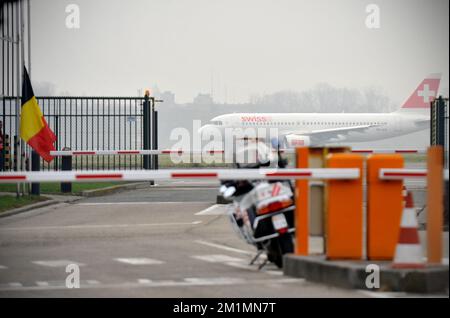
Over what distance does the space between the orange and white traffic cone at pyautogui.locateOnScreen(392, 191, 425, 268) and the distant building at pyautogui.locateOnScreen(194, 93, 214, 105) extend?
8885 centimetres

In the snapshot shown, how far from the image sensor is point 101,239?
48.6ft

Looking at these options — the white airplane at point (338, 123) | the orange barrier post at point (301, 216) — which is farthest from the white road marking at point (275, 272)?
the white airplane at point (338, 123)

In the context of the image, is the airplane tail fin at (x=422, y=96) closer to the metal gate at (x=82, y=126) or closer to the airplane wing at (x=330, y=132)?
the airplane wing at (x=330, y=132)

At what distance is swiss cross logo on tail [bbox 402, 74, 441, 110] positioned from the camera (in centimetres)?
7525

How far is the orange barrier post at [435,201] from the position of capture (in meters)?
9.52

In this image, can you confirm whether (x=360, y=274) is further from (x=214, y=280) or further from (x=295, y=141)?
(x=295, y=141)

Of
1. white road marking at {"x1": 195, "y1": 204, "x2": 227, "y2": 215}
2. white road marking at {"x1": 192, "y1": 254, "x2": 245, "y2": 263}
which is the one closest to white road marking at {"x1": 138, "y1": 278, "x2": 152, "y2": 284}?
white road marking at {"x1": 192, "y1": 254, "x2": 245, "y2": 263}

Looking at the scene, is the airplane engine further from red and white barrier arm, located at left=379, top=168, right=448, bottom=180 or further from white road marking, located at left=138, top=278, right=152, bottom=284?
white road marking, located at left=138, top=278, right=152, bottom=284

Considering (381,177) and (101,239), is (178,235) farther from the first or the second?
(381,177)

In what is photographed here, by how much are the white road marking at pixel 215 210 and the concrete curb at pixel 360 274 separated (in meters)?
9.12

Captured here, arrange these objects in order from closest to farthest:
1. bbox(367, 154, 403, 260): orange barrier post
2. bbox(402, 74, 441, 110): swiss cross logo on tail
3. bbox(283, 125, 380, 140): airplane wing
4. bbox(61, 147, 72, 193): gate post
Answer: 1. bbox(367, 154, 403, 260): orange barrier post
2. bbox(61, 147, 72, 193): gate post
3. bbox(283, 125, 380, 140): airplane wing
4. bbox(402, 74, 441, 110): swiss cross logo on tail

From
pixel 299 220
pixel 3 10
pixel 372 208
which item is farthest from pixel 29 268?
Result: pixel 3 10

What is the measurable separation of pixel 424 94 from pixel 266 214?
69.4m

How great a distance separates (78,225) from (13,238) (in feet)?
7.43
